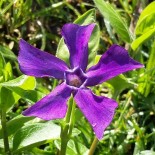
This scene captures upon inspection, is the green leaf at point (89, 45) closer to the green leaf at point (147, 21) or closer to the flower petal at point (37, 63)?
the flower petal at point (37, 63)

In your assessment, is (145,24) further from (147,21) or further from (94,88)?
(94,88)

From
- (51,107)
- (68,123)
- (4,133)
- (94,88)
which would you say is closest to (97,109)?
(51,107)

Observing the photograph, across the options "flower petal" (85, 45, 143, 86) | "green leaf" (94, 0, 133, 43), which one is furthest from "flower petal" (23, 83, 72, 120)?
"green leaf" (94, 0, 133, 43)

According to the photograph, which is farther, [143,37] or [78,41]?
[143,37]

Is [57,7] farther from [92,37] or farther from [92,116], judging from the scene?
[92,116]

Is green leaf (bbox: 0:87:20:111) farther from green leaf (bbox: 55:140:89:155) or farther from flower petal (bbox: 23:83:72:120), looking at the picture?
green leaf (bbox: 55:140:89:155)

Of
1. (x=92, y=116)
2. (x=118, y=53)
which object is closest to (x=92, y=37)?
(x=118, y=53)
